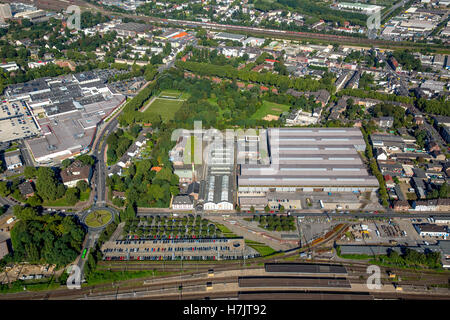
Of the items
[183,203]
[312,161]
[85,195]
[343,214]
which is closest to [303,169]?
[312,161]

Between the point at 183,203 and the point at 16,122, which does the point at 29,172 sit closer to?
the point at 16,122

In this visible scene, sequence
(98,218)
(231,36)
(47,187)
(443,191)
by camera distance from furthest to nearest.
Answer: (231,36), (443,191), (47,187), (98,218)

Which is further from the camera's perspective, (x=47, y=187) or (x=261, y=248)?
(x=47, y=187)

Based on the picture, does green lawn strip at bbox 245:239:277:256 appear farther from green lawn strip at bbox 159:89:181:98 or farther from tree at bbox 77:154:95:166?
green lawn strip at bbox 159:89:181:98

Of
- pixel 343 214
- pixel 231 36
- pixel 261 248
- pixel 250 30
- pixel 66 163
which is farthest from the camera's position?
pixel 250 30

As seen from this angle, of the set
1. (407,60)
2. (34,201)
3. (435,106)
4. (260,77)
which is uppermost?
(407,60)

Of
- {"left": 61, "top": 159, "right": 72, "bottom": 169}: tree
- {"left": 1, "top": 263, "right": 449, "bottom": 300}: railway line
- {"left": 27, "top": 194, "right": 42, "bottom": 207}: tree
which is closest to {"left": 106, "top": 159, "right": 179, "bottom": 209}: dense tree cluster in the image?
{"left": 61, "top": 159, "right": 72, "bottom": 169}: tree

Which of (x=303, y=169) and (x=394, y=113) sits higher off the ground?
(x=394, y=113)
